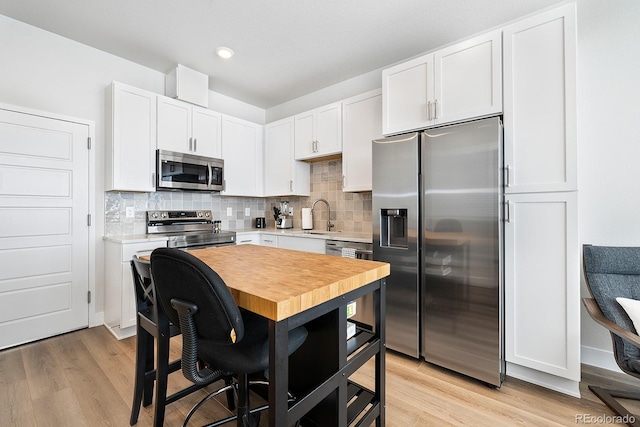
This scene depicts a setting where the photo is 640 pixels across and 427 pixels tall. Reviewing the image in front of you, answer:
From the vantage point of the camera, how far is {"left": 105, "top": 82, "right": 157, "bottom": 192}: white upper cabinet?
2.75 metres

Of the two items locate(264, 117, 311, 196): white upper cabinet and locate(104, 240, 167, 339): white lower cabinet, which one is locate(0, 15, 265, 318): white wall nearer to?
locate(104, 240, 167, 339): white lower cabinet

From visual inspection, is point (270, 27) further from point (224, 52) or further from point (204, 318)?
point (204, 318)

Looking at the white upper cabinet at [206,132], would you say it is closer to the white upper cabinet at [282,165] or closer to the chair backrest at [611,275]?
the white upper cabinet at [282,165]

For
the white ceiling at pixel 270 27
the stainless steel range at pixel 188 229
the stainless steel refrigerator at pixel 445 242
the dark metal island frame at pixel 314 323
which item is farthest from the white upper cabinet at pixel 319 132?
the dark metal island frame at pixel 314 323

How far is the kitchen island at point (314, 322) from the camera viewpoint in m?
0.89

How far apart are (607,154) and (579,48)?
34.1 inches

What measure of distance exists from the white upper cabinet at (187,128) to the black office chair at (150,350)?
6.84ft

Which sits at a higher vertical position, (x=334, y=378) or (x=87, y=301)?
(x=334, y=378)

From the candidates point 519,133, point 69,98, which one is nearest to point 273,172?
point 69,98

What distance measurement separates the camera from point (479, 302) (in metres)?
1.95

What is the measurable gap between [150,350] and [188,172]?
2.17m

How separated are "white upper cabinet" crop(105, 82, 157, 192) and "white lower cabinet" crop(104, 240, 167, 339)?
0.63 metres

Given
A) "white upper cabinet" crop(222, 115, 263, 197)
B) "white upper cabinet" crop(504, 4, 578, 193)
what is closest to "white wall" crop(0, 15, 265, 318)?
"white upper cabinet" crop(222, 115, 263, 197)

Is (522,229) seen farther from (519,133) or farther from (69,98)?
(69,98)
